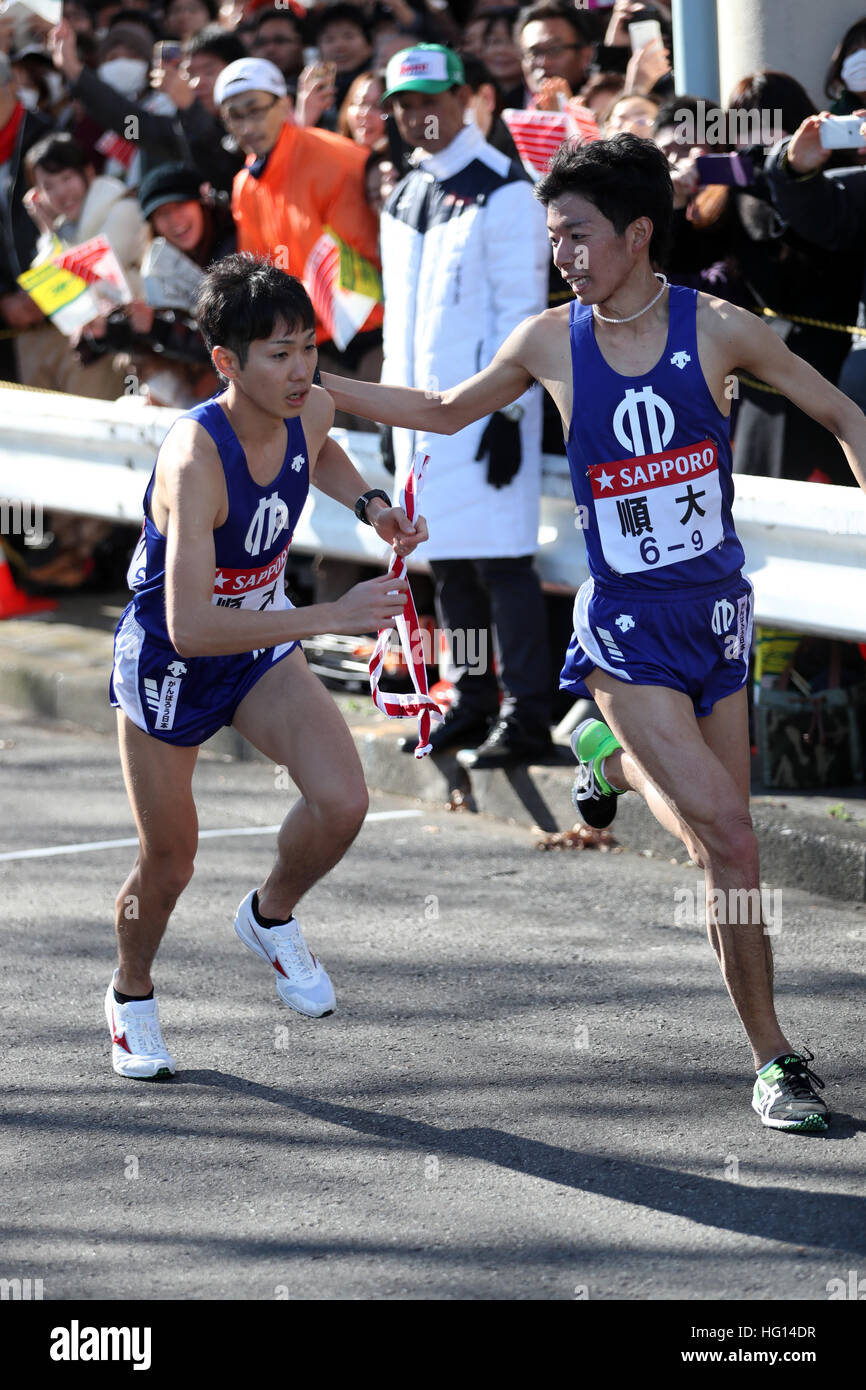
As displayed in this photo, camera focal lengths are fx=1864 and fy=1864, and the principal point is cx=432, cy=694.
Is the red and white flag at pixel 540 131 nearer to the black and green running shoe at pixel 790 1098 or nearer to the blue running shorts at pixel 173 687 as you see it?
the blue running shorts at pixel 173 687

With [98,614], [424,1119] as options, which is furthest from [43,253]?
[424,1119]

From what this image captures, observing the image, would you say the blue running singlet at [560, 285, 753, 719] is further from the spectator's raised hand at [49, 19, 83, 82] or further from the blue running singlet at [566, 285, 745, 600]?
the spectator's raised hand at [49, 19, 83, 82]

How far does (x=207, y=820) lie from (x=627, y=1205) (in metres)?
3.47

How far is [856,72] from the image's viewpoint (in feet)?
21.0

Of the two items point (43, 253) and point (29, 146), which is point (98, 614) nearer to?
point (43, 253)

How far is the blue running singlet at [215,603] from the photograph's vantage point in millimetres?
4391

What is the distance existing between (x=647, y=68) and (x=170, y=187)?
2172 millimetres

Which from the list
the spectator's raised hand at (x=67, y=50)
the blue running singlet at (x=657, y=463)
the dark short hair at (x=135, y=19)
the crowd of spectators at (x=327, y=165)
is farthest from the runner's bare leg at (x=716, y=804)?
the dark short hair at (x=135, y=19)

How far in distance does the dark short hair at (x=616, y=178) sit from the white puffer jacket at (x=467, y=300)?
2.34 m

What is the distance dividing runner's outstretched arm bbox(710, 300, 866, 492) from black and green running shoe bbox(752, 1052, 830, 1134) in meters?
1.35

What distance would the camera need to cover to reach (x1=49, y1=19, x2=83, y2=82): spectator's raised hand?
32.7 ft

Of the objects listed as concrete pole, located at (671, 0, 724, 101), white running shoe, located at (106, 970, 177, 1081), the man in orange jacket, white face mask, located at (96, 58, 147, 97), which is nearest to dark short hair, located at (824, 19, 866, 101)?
concrete pole, located at (671, 0, 724, 101)
